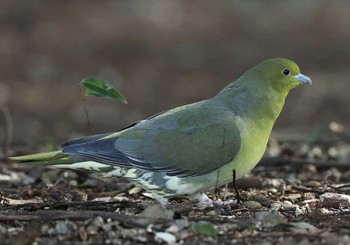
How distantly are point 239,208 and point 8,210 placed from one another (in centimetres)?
142

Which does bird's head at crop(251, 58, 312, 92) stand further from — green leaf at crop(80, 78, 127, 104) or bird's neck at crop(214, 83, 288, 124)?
green leaf at crop(80, 78, 127, 104)

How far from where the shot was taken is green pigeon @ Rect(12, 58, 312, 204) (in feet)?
18.1

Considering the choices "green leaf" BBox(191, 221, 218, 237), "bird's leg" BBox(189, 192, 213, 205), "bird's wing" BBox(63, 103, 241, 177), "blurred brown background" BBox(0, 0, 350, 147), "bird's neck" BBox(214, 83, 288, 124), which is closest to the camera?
"green leaf" BBox(191, 221, 218, 237)

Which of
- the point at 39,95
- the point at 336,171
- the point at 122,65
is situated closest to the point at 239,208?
the point at 336,171

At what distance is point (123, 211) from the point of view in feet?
17.6

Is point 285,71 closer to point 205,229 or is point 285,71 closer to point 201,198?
point 201,198

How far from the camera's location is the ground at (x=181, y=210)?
15.1 ft

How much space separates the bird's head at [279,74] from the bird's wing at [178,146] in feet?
1.59

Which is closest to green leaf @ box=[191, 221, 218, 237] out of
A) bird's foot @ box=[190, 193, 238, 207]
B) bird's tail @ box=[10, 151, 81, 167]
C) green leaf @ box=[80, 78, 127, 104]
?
bird's foot @ box=[190, 193, 238, 207]

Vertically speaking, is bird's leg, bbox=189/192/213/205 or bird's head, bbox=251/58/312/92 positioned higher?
bird's head, bbox=251/58/312/92

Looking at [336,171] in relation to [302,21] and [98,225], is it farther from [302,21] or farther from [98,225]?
[302,21]

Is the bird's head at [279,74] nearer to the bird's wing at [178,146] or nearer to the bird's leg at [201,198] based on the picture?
the bird's wing at [178,146]

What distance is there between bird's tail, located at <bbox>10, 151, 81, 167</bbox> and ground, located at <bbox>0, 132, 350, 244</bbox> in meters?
0.27

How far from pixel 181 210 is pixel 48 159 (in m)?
1.04
